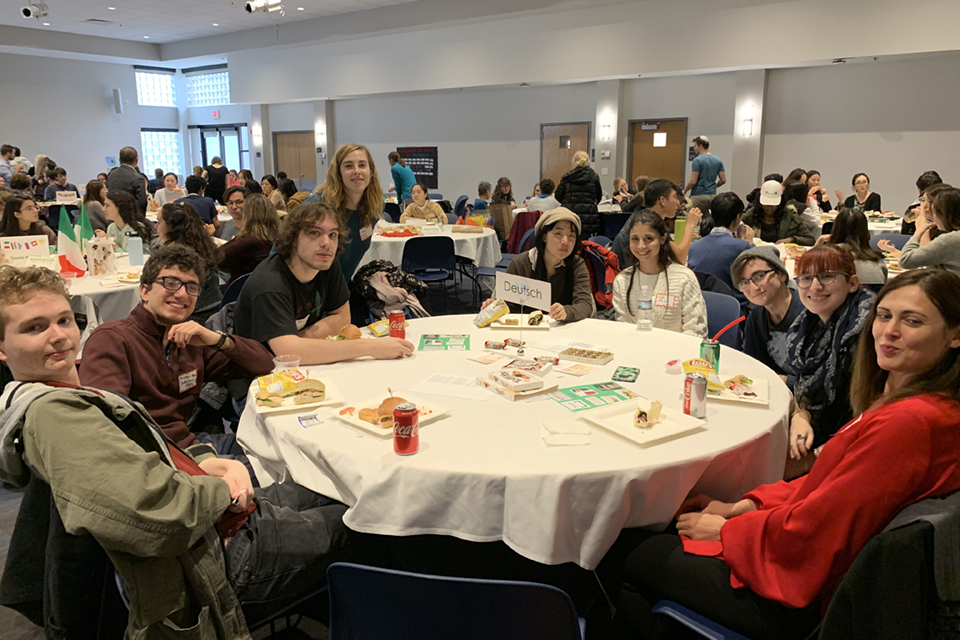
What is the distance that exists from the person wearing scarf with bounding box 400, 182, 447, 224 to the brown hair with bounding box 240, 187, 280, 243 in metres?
3.74

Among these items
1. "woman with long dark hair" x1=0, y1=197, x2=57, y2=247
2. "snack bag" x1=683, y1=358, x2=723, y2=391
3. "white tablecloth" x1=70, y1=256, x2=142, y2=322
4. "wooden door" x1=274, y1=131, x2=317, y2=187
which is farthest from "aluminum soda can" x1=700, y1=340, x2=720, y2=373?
"wooden door" x1=274, y1=131, x2=317, y2=187

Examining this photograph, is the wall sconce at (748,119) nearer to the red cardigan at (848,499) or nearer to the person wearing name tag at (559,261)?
the person wearing name tag at (559,261)

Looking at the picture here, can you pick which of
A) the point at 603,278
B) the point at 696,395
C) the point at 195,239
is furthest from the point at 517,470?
the point at 195,239

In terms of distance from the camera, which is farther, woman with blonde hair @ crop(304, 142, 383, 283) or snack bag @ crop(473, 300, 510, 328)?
woman with blonde hair @ crop(304, 142, 383, 283)

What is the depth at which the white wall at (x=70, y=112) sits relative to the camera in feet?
49.3

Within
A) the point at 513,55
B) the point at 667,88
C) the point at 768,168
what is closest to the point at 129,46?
the point at 513,55

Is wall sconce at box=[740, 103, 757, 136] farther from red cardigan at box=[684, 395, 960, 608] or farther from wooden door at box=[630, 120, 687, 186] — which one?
red cardigan at box=[684, 395, 960, 608]

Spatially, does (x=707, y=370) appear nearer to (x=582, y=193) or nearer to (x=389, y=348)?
(x=389, y=348)

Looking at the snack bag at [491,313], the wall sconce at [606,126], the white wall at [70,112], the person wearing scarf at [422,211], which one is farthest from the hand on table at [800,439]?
the white wall at [70,112]

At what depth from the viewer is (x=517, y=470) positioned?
1609 millimetres

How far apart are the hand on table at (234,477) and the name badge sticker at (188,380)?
46 cm

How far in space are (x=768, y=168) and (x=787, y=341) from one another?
877 centimetres

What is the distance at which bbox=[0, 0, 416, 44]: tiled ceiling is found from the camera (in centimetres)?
1152

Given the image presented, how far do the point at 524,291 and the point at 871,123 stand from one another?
903 cm
